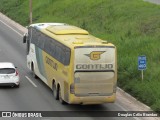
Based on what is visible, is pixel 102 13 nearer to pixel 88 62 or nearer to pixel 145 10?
pixel 145 10

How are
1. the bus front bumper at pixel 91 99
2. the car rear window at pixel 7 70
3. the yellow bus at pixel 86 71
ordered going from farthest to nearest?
1. the car rear window at pixel 7 70
2. the bus front bumper at pixel 91 99
3. the yellow bus at pixel 86 71

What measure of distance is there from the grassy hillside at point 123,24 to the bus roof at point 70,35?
4242 millimetres

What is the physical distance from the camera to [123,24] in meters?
44.9

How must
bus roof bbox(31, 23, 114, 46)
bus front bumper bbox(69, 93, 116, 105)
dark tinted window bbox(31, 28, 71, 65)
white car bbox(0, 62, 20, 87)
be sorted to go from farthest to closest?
white car bbox(0, 62, 20, 87)
dark tinted window bbox(31, 28, 71, 65)
bus roof bbox(31, 23, 114, 46)
bus front bumper bbox(69, 93, 116, 105)

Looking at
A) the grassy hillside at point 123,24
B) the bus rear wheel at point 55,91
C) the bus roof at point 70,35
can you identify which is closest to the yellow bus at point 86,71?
the bus roof at point 70,35

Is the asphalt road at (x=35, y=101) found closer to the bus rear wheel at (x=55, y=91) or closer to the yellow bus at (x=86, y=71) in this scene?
the bus rear wheel at (x=55, y=91)

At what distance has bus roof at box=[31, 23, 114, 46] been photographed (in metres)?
25.5

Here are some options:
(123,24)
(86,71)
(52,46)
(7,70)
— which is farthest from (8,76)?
(123,24)

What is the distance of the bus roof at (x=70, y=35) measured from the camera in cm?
2545

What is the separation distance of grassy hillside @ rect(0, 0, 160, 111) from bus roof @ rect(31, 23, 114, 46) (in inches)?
167

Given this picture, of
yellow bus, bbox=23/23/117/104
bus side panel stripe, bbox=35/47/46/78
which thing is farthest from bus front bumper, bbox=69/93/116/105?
bus side panel stripe, bbox=35/47/46/78

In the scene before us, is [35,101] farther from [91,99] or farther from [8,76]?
[91,99]

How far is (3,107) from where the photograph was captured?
26031 mm

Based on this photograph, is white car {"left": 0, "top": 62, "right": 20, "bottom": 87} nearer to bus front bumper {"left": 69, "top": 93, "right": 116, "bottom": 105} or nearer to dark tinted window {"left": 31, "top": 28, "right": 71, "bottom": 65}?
dark tinted window {"left": 31, "top": 28, "right": 71, "bottom": 65}
